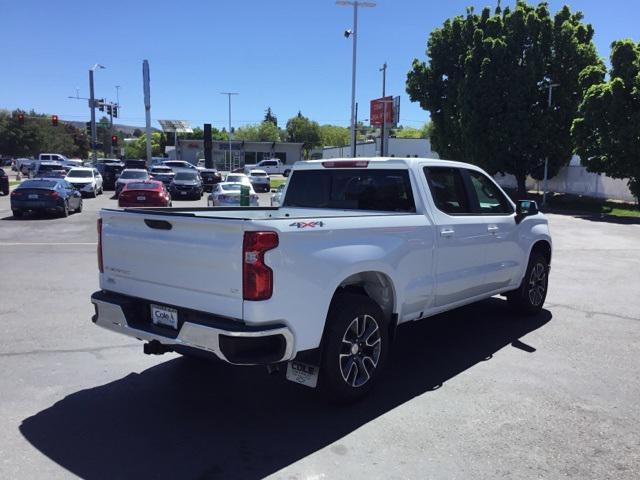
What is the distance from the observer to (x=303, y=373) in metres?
4.19

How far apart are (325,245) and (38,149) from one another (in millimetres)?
90534

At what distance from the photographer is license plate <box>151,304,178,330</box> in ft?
13.4

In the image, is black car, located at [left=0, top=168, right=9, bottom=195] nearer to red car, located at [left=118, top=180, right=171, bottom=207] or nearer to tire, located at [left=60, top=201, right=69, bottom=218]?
red car, located at [left=118, top=180, right=171, bottom=207]

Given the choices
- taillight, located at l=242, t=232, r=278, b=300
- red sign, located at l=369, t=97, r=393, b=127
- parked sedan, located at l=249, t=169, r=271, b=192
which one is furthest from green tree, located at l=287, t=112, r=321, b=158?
taillight, located at l=242, t=232, r=278, b=300

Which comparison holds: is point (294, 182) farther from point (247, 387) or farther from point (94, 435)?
Result: point (94, 435)

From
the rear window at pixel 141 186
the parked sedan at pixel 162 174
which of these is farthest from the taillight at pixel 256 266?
the parked sedan at pixel 162 174

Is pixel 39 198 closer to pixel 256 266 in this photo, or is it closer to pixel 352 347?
pixel 352 347

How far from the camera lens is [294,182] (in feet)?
20.4

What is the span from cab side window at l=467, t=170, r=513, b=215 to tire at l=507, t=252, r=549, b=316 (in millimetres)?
943

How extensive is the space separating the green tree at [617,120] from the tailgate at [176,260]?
86.1ft

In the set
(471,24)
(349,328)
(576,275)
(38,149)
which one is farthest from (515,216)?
(38,149)

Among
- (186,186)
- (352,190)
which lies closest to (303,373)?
(352,190)

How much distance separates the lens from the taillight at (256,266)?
3.62 meters

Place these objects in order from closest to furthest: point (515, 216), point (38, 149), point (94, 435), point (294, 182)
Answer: point (94, 435) → point (294, 182) → point (515, 216) → point (38, 149)
